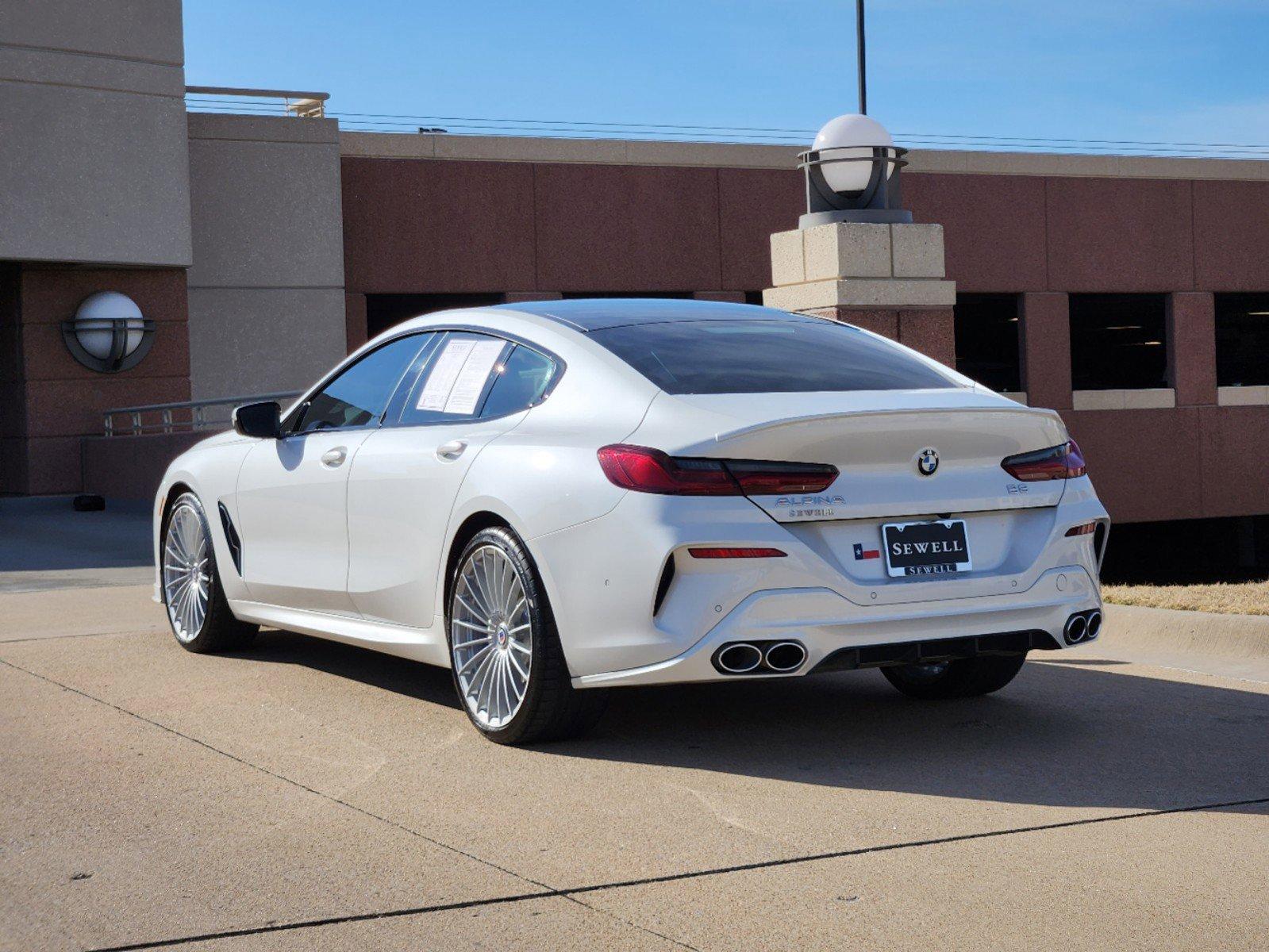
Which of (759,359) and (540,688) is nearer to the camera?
(540,688)

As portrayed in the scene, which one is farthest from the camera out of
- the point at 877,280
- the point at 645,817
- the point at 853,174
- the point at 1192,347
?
the point at 1192,347

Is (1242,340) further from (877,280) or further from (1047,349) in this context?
(877,280)

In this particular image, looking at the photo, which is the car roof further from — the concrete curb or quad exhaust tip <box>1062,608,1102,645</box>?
the concrete curb

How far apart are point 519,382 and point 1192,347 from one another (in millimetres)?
25521

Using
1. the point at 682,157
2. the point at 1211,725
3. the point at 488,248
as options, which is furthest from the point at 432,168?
the point at 1211,725

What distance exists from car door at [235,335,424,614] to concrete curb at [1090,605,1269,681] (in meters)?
3.70

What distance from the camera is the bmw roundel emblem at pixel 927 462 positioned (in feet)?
18.0

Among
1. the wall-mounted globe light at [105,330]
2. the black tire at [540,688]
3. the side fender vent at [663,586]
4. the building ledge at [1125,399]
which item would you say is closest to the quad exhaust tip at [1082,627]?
the side fender vent at [663,586]

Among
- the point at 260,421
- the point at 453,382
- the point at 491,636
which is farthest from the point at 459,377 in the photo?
the point at 260,421

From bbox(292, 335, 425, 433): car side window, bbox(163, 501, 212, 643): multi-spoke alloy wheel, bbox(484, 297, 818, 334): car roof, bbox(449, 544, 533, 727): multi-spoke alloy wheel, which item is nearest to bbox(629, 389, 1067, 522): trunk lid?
bbox(449, 544, 533, 727): multi-spoke alloy wheel

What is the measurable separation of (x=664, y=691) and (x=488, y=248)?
19224 mm

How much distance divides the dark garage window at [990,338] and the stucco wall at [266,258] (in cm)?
1043

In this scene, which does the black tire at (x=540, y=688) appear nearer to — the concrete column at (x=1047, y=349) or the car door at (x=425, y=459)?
the car door at (x=425, y=459)

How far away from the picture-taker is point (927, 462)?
549cm
